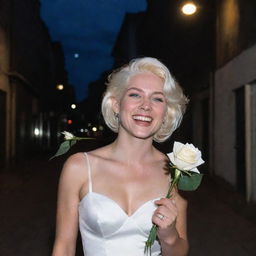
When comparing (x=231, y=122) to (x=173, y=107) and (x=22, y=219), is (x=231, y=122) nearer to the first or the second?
(x=22, y=219)

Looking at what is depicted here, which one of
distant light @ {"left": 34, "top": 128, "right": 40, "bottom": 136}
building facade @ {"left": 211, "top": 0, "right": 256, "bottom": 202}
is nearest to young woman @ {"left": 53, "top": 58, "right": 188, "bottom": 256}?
building facade @ {"left": 211, "top": 0, "right": 256, "bottom": 202}

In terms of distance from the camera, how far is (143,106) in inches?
102

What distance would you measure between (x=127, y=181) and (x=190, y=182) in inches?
19.4

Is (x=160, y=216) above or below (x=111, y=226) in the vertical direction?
above

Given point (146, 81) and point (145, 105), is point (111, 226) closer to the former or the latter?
point (145, 105)

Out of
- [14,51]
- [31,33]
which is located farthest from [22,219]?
[31,33]

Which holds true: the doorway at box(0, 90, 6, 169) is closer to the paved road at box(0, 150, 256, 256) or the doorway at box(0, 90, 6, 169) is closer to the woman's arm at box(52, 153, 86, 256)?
the paved road at box(0, 150, 256, 256)

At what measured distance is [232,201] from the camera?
10391 mm

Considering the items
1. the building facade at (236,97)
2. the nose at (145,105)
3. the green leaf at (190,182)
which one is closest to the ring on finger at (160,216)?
the green leaf at (190,182)

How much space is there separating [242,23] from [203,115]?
678 cm

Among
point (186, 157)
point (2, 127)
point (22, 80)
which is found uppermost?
point (22, 80)

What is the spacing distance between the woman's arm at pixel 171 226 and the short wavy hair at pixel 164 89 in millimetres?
512

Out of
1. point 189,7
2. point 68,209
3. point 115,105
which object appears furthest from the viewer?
point 189,7

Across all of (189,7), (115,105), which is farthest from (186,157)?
(189,7)
